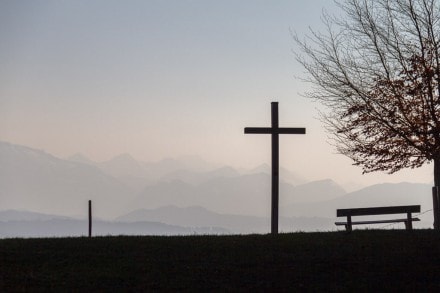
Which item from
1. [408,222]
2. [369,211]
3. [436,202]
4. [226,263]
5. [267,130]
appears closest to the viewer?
[226,263]

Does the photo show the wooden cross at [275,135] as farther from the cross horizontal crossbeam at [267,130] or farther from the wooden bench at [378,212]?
the wooden bench at [378,212]

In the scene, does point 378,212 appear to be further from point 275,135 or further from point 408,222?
point 275,135

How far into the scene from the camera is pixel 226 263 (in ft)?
57.2

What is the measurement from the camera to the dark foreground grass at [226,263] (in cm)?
1557

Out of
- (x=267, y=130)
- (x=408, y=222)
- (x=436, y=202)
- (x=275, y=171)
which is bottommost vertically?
(x=408, y=222)

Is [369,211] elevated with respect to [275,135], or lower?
lower

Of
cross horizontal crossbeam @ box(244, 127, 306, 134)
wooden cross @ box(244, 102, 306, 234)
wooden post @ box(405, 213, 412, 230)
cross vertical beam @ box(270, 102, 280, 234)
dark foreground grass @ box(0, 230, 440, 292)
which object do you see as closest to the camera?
dark foreground grass @ box(0, 230, 440, 292)

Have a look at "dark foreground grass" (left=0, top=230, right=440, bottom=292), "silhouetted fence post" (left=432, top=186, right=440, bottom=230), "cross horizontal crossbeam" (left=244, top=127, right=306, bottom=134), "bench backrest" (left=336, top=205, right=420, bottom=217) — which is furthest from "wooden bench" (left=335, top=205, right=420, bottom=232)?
"cross horizontal crossbeam" (left=244, top=127, right=306, bottom=134)

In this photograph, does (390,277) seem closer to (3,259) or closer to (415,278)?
(415,278)

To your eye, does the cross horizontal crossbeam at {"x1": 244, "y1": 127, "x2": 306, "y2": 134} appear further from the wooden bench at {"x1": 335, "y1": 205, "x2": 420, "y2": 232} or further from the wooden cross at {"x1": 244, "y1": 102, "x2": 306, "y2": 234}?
the wooden bench at {"x1": 335, "y1": 205, "x2": 420, "y2": 232}

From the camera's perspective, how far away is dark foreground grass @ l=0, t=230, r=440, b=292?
1557 cm

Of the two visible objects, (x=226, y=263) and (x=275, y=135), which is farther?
(x=275, y=135)

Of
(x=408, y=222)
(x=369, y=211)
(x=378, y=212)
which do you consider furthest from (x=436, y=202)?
(x=369, y=211)

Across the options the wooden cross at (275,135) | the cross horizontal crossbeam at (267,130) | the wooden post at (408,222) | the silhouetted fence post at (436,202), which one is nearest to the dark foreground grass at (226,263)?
the wooden cross at (275,135)
